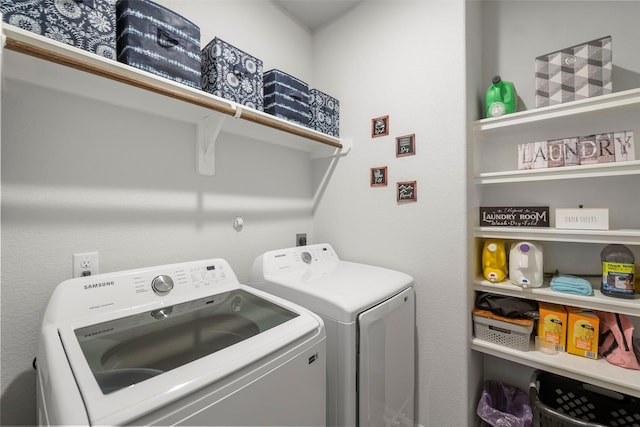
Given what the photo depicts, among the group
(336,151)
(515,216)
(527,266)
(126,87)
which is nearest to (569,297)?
(527,266)

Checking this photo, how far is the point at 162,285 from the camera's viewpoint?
1087mm

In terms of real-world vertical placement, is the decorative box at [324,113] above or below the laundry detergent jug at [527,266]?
above

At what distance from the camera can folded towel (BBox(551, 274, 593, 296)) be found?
1.22 m

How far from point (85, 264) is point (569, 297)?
7.19 ft

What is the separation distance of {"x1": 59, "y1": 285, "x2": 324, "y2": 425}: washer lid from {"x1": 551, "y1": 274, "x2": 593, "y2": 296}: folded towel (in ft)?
4.07

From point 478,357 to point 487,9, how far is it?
226 centimetres

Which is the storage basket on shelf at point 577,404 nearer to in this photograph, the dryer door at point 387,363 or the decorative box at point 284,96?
the dryer door at point 387,363

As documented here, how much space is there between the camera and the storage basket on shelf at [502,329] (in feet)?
4.36

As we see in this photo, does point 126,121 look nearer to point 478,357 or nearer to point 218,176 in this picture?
point 218,176

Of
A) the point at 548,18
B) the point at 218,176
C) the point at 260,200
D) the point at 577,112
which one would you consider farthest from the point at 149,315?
the point at 548,18

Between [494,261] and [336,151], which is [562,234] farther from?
[336,151]

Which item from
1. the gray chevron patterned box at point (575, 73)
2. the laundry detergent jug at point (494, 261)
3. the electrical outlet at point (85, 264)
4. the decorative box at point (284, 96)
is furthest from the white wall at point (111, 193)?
the gray chevron patterned box at point (575, 73)

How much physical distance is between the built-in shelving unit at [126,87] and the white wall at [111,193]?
7 centimetres

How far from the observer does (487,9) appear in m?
1.71
